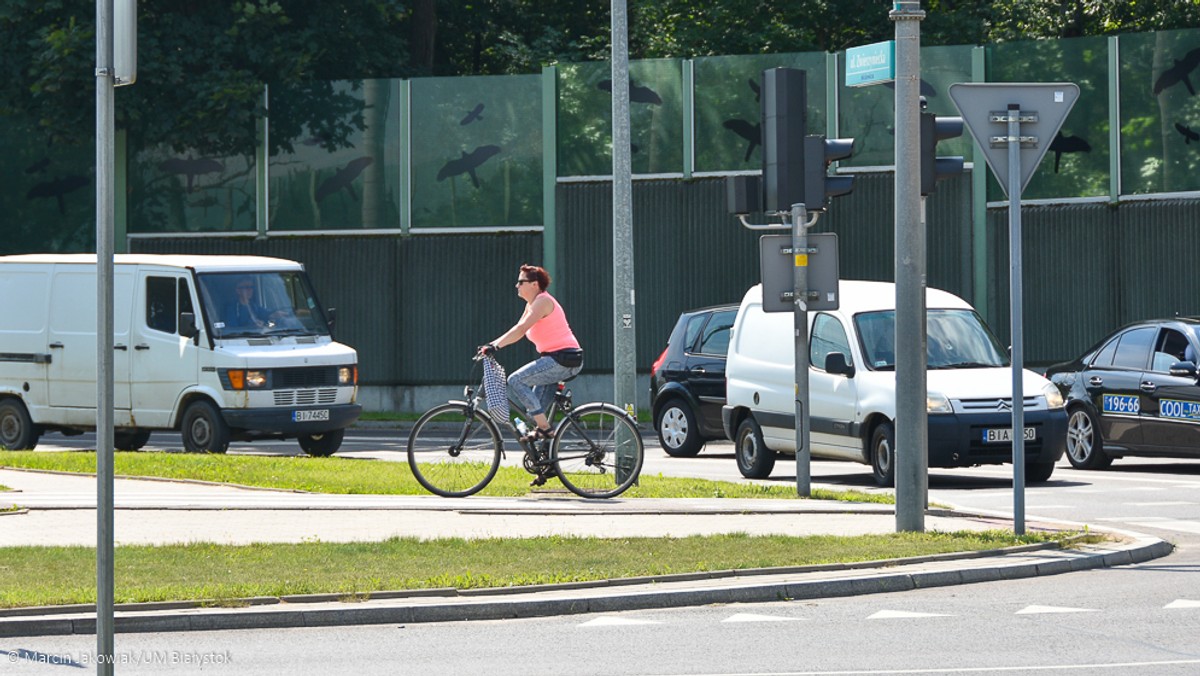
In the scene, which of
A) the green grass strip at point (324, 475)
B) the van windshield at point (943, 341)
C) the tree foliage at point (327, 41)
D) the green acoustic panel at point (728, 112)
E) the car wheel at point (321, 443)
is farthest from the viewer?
the tree foliage at point (327, 41)

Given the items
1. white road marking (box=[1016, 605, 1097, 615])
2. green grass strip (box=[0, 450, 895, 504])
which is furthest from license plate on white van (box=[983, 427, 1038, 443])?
white road marking (box=[1016, 605, 1097, 615])

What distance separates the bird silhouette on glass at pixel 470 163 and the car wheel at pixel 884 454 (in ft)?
49.5

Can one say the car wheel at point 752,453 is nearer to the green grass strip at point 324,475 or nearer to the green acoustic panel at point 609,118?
the green grass strip at point 324,475

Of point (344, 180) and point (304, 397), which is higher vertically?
point (344, 180)

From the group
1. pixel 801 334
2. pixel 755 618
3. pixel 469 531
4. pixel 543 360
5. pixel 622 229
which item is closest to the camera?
pixel 755 618

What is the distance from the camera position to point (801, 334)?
50.4 feet

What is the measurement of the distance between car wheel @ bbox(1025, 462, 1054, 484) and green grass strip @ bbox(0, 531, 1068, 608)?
536 centimetres

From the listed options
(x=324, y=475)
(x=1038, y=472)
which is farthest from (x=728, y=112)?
(x=324, y=475)

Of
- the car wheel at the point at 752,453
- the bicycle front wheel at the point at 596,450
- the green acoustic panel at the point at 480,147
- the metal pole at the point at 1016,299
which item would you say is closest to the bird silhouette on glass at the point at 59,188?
the green acoustic panel at the point at 480,147

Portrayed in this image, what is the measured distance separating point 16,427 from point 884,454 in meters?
10.8

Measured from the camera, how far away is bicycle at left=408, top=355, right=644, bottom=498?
14.9 meters

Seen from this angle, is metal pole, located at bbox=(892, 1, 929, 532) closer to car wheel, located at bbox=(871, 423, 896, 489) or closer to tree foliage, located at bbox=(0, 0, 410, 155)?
car wheel, located at bbox=(871, 423, 896, 489)

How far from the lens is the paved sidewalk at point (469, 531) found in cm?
939

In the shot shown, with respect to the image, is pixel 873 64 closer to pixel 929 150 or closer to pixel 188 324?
pixel 929 150
